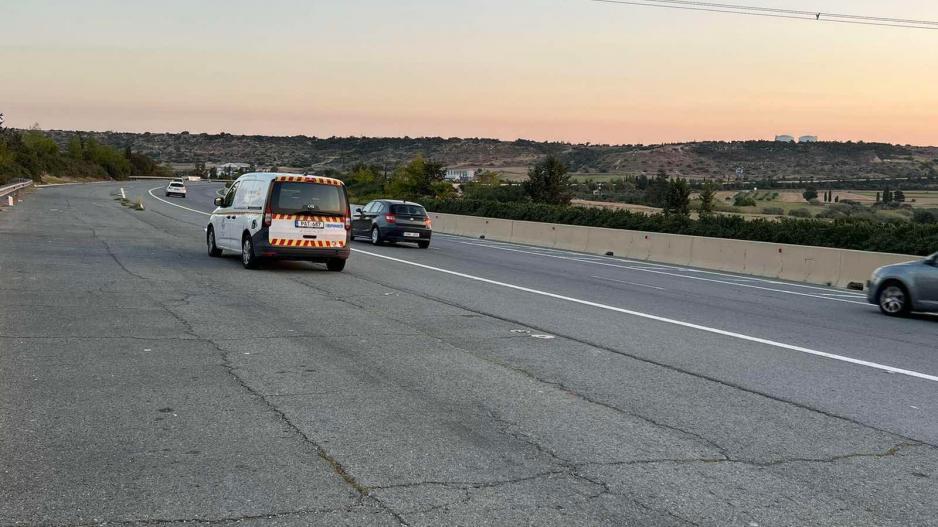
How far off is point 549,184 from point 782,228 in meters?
42.1

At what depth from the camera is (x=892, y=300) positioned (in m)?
16.8

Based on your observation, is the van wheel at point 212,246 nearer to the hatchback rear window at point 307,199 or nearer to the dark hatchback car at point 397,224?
the hatchback rear window at point 307,199

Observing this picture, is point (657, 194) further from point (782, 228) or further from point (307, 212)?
point (307, 212)

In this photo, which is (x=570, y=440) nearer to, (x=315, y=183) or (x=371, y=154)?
(x=315, y=183)

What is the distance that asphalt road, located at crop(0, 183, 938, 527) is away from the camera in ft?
17.7

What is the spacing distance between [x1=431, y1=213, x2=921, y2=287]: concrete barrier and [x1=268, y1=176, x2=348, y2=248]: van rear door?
1384cm

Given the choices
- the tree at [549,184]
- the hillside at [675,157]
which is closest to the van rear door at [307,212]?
the tree at [549,184]

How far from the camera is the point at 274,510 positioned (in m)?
5.12

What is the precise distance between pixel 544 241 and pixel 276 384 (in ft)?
99.8

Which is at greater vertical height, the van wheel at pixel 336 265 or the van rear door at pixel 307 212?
the van rear door at pixel 307 212

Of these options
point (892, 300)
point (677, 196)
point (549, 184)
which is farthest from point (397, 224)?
point (549, 184)

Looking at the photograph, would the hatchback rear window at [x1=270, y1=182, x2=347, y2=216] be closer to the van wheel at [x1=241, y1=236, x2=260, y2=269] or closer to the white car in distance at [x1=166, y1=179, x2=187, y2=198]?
the van wheel at [x1=241, y1=236, x2=260, y2=269]

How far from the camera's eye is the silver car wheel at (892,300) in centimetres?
1666

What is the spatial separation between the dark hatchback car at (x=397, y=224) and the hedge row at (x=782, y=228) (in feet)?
46.2
